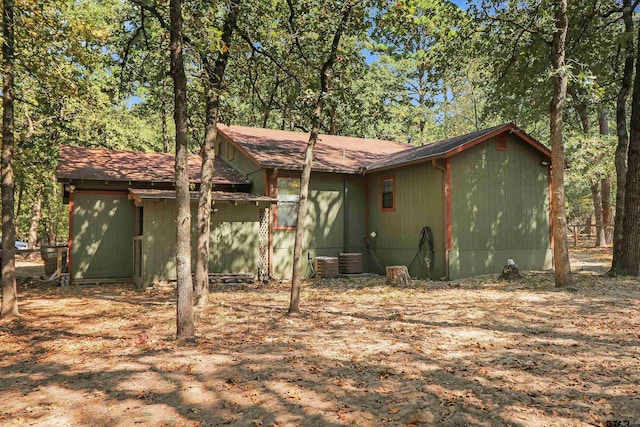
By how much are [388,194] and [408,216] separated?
4.18 ft

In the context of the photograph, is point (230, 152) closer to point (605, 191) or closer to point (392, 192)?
point (392, 192)

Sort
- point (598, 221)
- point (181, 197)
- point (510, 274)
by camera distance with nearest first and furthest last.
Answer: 1. point (181, 197)
2. point (510, 274)
3. point (598, 221)

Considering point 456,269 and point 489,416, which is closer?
point 489,416

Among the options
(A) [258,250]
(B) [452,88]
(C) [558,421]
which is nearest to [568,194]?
(B) [452,88]

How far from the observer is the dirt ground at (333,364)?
12.5ft

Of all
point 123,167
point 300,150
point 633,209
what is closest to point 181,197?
point 123,167

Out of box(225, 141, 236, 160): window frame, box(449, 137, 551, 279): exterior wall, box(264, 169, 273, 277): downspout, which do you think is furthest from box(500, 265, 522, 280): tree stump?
box(225, 141, 236, 160): window frame

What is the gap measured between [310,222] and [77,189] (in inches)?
281

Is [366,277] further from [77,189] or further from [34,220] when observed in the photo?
[34,220]

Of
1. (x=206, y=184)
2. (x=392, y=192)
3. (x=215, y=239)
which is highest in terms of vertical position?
(x=392, y=192)

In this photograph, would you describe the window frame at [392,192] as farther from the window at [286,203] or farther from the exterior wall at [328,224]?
the window at [286,203]

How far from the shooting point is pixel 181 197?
622 cm

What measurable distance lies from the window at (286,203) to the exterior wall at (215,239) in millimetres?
987

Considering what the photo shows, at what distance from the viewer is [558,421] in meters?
3.57
